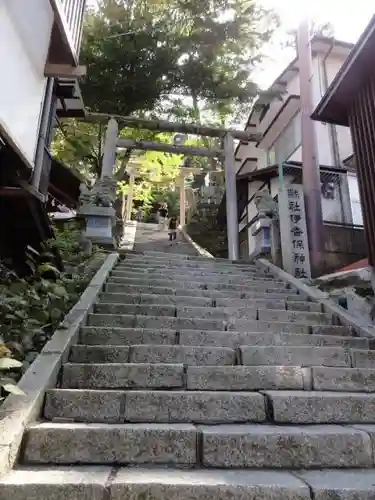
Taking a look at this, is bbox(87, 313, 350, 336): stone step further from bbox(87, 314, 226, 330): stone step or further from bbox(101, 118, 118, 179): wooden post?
bbox(101, 118, 118, 179): wooden post

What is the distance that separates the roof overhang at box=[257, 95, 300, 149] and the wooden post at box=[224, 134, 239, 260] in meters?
2.33

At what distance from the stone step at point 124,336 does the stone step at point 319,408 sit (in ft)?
4.46

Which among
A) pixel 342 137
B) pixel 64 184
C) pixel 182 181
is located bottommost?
pixel 64 184

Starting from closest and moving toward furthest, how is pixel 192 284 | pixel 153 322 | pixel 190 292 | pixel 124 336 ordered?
pixel 124 336, pixel 153 322, pixel 190 292, pixel 192 284

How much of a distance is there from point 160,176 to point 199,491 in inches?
754

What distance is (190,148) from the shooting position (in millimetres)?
13359

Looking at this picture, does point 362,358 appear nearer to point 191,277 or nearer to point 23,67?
point 191,277

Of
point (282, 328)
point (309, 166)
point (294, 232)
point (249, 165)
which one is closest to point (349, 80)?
point (294, 232)

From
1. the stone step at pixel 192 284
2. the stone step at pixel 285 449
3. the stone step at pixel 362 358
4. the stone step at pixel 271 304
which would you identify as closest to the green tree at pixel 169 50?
the stone step at pixel 192 284

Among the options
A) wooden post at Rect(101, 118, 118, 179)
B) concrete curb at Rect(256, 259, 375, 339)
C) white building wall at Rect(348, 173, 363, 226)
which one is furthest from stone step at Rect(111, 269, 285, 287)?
wooden post at Rect(101, 118, 118, 179)

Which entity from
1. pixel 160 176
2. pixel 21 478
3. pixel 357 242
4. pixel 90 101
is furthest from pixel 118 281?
pixel 160 176

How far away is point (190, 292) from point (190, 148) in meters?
8.51

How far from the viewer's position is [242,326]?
187 inches

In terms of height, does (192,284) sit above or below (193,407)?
above
